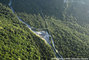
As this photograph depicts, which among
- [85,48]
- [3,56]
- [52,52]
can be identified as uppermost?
[3,56]

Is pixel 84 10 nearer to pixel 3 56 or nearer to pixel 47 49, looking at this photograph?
pixel 47 49

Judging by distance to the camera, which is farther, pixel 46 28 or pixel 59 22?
pixel 59 22

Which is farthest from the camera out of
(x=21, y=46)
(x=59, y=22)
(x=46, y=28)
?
(x=59, y=22)

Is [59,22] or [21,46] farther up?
[59,22]

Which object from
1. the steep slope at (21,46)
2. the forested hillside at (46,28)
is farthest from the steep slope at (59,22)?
the steep slope at (21,46)

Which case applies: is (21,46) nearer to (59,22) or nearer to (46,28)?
(46,28)

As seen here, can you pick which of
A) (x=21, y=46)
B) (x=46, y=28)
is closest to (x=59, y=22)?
(x=46, y=28)

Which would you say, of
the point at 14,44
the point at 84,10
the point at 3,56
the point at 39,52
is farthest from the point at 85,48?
the point at 84,10

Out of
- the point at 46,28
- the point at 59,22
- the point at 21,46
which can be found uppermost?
the point at 59,22

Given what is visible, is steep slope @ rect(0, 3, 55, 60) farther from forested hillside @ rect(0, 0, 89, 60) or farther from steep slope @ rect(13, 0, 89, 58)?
steep slope @ rect(13, 0, 89, 58)

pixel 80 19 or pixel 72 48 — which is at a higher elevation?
pixel 80 19
